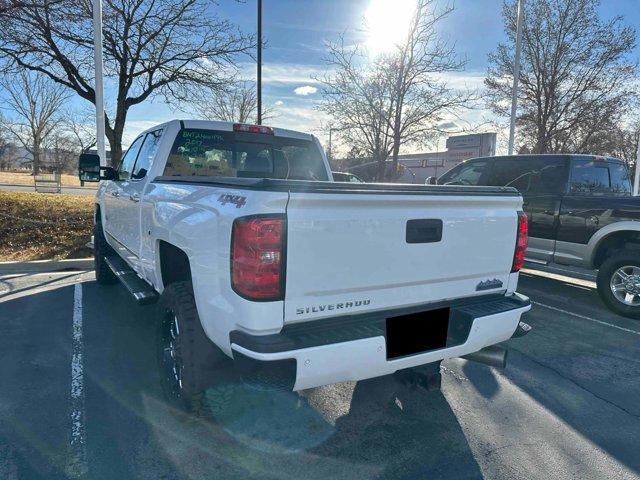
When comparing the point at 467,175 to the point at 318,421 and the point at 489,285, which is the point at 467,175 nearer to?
the point at 489,285

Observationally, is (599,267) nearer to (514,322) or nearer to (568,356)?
(568,356)

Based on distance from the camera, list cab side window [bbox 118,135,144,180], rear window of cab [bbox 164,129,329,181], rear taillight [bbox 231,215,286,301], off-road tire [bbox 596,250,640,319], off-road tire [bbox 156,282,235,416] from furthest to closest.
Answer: off-road tire [bbox 596,250,640,319]
cab side window [bbox 118,135,144,180]
rear window of cab [bbox 164,129,329,181]
off-road tire [bbox 156,282,235,416]
rear taillight [bbox 231,215,286,301]

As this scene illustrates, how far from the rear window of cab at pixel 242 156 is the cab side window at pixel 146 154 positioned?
29 cm

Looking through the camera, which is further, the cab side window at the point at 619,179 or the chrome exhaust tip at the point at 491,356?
the cab side window at the point at 619,179

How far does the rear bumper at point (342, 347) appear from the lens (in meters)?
2.23

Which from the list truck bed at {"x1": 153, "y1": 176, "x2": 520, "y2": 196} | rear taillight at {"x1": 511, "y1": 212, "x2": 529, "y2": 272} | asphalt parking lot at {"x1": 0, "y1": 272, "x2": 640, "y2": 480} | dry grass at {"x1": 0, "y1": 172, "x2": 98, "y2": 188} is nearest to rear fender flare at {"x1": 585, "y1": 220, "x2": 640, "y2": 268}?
asphalt parking lot at {"x1": 0, "y1": 272, "x2": 640, "y2": 480}

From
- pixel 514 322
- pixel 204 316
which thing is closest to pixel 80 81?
pixel 204 316

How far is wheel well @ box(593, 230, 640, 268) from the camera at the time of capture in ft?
19.5

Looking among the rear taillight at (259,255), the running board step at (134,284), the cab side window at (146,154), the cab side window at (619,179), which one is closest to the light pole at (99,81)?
the running board step at (134,284)

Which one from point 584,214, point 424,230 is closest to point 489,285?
point 424,230

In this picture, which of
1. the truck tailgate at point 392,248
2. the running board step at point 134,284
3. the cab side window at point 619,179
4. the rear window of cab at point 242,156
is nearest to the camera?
the truck tailgate at point 392,248

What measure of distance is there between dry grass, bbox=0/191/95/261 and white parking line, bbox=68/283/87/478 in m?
4.18

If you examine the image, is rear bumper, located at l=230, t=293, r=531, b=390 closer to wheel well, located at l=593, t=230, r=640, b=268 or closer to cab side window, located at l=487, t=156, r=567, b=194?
wheel well, located at l=593, t=230, r=640, b=268

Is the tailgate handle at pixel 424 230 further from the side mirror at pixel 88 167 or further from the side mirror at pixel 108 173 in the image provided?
the side mirror at pixel 88 167
